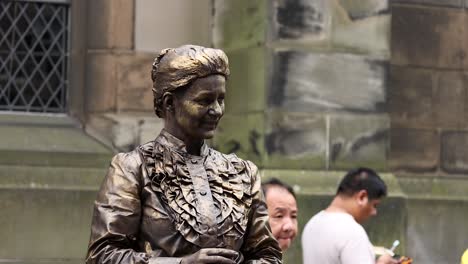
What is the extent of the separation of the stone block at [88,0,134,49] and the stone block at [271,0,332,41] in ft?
3.62

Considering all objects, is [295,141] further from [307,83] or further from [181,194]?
[181,194]

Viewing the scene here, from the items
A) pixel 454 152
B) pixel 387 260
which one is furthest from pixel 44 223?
pixel 454 152

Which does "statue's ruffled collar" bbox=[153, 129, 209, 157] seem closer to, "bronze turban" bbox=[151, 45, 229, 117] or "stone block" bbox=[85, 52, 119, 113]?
"bronze turban" bbox=[151, 45, 229, 117]

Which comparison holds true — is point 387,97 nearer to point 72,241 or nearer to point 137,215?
point 72,241

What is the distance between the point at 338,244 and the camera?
785 centimetres

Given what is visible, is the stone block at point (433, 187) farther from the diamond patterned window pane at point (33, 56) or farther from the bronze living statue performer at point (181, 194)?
the bronze living statue performer at point (181, 194)

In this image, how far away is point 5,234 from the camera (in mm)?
9891

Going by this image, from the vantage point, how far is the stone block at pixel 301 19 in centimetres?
1020

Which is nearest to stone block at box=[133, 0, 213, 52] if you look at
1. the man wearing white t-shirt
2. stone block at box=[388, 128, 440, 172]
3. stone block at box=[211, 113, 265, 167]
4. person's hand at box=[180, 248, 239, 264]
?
stone block at box=[211, 113, 265, 167]

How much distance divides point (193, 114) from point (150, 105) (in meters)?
5.90

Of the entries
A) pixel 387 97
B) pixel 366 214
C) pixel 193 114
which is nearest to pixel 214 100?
pixel 193 114

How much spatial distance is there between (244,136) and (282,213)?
9.85 ft

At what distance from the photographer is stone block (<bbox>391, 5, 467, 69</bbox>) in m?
11.7

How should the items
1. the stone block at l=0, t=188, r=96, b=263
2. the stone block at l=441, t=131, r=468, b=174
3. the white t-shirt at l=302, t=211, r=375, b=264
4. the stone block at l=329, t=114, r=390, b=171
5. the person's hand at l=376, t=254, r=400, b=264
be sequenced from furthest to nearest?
the stone block at l=441, t=131, r=468, b=174, the stone block at l=329, t=114, r=390, b=171, the stone block at l=0, t=188, r=96, b=263, the person's hand at l=376, t=254, r=400, b=264, the white t-shirt at l=302, t=211, r=375, b=264
